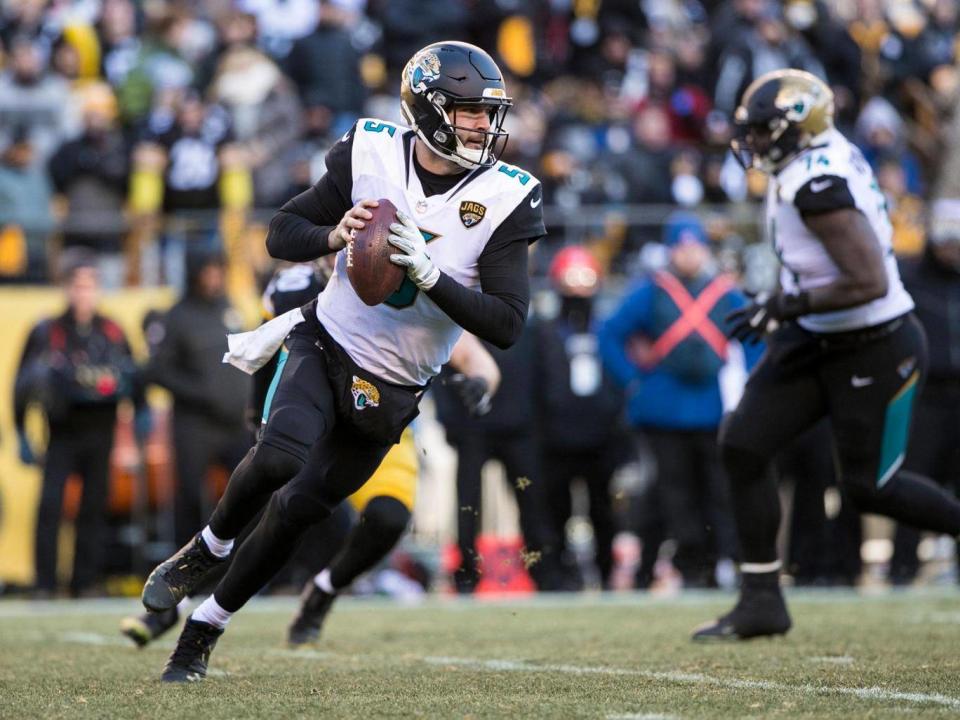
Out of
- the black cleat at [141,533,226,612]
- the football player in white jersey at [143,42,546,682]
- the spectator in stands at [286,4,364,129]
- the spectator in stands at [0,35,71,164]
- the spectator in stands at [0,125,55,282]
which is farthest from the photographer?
the spectator in stands at [286,4,364,129]

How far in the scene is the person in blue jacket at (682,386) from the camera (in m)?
10.1

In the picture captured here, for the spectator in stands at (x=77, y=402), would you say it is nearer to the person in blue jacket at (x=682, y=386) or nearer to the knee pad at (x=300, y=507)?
the person in blue jacket at (x=682, y=386)

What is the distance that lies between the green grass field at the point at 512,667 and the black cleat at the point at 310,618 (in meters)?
0.07

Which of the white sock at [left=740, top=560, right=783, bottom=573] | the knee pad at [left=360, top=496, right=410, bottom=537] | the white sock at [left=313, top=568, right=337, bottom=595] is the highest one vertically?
the knee pad at [left=360, top=496, right=410, bottom=537]

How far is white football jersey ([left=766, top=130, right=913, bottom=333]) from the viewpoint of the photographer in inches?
241

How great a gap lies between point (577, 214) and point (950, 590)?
424 cm

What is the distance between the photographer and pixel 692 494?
400 inches

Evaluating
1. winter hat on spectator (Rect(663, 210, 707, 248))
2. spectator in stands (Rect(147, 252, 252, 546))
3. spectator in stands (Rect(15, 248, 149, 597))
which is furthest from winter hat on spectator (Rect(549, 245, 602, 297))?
spectator in stands (Rect(15, 248, 149, 597))

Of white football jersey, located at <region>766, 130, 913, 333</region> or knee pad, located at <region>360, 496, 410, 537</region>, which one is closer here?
white football jersey, located at <region>766, 130, 913, 333</region>

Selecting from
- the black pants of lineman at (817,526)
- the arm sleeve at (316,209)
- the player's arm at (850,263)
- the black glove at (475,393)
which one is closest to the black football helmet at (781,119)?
the player's arm at (850,263)

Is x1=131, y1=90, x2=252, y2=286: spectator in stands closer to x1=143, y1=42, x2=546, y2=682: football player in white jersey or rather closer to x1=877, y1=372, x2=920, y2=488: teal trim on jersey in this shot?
x1=877, y1=372, x2=920, y2=488: teal trim on jersey

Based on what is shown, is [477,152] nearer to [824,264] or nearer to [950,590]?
[824,264]

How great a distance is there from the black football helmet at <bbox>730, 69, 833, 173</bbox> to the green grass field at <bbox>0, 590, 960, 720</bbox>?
183 centimetres

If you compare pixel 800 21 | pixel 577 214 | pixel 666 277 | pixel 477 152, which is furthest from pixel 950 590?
pixel 800 21
